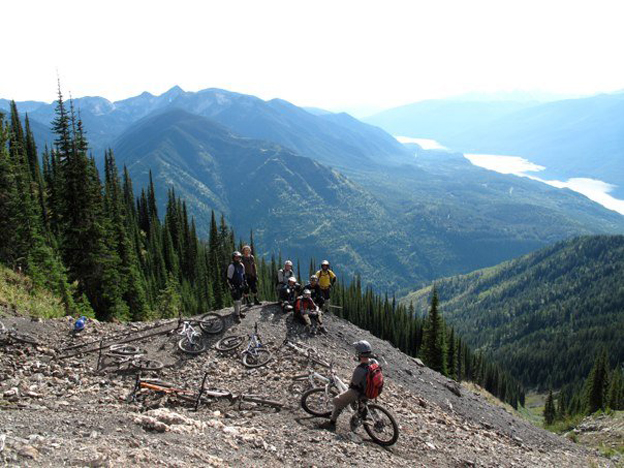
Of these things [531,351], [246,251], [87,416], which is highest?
[246,251]

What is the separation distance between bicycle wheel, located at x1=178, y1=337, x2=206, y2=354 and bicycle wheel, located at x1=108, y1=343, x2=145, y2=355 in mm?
1650

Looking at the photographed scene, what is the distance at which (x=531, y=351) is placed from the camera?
168 metres

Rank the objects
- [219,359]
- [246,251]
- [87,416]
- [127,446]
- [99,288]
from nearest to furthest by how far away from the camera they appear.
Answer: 1. [127,446]
2. [87,416]
3. [219,359]
4. [246,251]
5. [99,288]

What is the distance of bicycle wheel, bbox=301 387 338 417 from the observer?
44.6 feet

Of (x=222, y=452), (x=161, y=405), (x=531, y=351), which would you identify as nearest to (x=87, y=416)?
(x=161, y=405)

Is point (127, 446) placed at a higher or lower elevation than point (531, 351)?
higher

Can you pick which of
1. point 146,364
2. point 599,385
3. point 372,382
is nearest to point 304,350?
point 146,364

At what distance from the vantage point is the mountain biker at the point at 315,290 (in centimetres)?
2438

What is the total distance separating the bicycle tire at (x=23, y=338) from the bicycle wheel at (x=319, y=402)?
11336mm

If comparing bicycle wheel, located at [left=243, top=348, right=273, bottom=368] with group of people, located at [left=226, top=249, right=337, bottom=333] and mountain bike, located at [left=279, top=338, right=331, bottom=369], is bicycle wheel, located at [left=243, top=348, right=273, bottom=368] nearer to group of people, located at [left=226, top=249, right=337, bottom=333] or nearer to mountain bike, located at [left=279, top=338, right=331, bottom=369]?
mountain bike, located at [left=279, top=338, right=331, bottom=369]

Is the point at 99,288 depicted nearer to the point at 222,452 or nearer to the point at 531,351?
the point at 222,452

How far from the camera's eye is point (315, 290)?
24.9 m

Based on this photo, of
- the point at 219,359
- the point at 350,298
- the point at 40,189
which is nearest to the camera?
the point at 219,359

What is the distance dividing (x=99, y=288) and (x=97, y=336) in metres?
23.1
